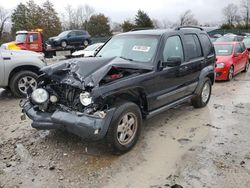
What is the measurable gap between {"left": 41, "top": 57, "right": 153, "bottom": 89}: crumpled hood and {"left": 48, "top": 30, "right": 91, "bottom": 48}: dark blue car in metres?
18.9

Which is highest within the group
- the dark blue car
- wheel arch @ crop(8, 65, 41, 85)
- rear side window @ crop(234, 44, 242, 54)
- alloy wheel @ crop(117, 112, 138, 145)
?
the dark blue car

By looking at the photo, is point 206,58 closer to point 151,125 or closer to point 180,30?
point 180,30

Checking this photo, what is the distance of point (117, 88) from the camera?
12.7ft

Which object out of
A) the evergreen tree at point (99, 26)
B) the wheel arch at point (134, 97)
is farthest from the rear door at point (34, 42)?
the evergreen tree at point (99, 26)

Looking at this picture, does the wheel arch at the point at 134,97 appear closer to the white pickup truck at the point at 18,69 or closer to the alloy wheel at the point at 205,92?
the alloy wheel at the point at 205,92

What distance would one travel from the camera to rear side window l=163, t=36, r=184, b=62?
4.93 m

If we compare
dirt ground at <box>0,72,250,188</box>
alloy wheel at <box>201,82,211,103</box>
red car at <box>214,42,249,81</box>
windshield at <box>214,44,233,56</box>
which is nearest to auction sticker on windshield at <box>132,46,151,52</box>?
dirt ground at <box>0,72,250,188</box>

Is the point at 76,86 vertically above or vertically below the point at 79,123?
above

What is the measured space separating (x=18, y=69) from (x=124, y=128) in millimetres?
4691

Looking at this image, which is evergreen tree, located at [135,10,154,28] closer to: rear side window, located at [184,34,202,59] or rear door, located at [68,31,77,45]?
rear door, located at [68,31,77,45]

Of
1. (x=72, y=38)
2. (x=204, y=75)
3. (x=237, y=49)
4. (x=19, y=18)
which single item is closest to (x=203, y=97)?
(x=204, y=75)

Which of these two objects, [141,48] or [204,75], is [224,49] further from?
[141,48]

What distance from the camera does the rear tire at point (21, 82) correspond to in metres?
7.43

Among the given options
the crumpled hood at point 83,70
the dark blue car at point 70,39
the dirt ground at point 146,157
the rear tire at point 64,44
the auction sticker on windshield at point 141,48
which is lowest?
the dirt ground at point 146,157
